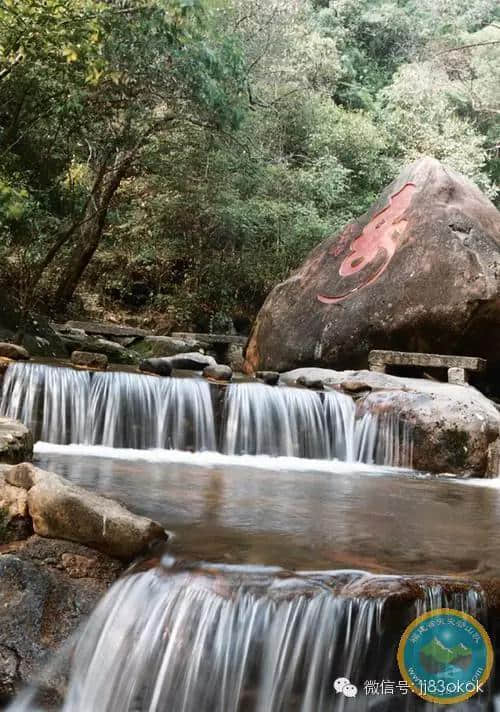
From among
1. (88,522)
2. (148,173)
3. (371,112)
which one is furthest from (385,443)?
(371,112)

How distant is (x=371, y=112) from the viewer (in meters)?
21.8

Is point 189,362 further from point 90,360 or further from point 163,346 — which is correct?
point 163,346

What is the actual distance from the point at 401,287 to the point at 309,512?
617 centimetres

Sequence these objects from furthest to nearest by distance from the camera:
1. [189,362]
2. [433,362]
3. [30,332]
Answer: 1. [30,332]
2. [189,362]
3. [433,362]

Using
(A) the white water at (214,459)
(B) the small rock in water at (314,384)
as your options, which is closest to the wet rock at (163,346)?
(B) the small rock in water at (314,384)

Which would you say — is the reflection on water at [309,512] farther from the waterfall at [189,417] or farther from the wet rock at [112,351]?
the wet rock at [112,351]

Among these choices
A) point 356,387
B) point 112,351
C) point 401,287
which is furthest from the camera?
point 112,351

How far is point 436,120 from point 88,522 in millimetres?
18796

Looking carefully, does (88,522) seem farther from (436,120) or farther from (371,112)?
(371,112)

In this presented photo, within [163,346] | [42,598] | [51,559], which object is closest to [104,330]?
[163,346]

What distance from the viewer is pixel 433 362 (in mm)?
10039

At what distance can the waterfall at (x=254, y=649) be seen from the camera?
126 inches

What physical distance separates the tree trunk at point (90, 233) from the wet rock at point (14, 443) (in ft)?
27.9

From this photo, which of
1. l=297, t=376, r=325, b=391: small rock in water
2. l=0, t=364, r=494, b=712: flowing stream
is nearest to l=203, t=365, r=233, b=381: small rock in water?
l=297, t=376, r=325, b=391: small rock in water
